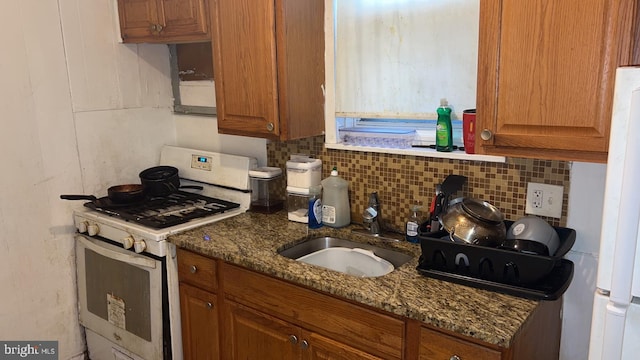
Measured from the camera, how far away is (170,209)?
99.0 inches

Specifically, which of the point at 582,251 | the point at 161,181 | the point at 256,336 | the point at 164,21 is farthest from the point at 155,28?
the point at 582,251

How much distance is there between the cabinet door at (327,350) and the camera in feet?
5.41

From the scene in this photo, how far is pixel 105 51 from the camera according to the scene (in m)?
2.64

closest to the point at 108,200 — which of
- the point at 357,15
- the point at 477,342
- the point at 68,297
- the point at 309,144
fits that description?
the point at 68,297

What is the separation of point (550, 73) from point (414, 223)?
0.82 metres

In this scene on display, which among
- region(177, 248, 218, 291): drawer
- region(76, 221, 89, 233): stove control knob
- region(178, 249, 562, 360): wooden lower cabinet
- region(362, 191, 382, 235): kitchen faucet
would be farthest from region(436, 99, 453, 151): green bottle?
region(76, 221, 89, 233): stove control knob

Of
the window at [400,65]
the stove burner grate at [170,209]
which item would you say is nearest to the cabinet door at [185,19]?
the window at [400,65]

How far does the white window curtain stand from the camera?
76.7 inches

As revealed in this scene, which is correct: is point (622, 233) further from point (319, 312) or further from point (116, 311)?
point (116, 311)

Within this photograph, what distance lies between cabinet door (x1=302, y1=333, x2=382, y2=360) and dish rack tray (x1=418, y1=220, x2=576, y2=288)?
0.35m

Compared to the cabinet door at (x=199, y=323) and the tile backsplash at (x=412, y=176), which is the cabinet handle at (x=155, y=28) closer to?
the tile backsplash at (x=412, y=176)

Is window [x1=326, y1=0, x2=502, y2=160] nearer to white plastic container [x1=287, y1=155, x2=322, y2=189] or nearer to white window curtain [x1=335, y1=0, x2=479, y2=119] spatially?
white window curtain [x1=335, y1=0, x2=479, y2=119]

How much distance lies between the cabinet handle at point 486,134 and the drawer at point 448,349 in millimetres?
615

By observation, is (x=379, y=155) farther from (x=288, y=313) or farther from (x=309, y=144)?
(x=288, y=313)
